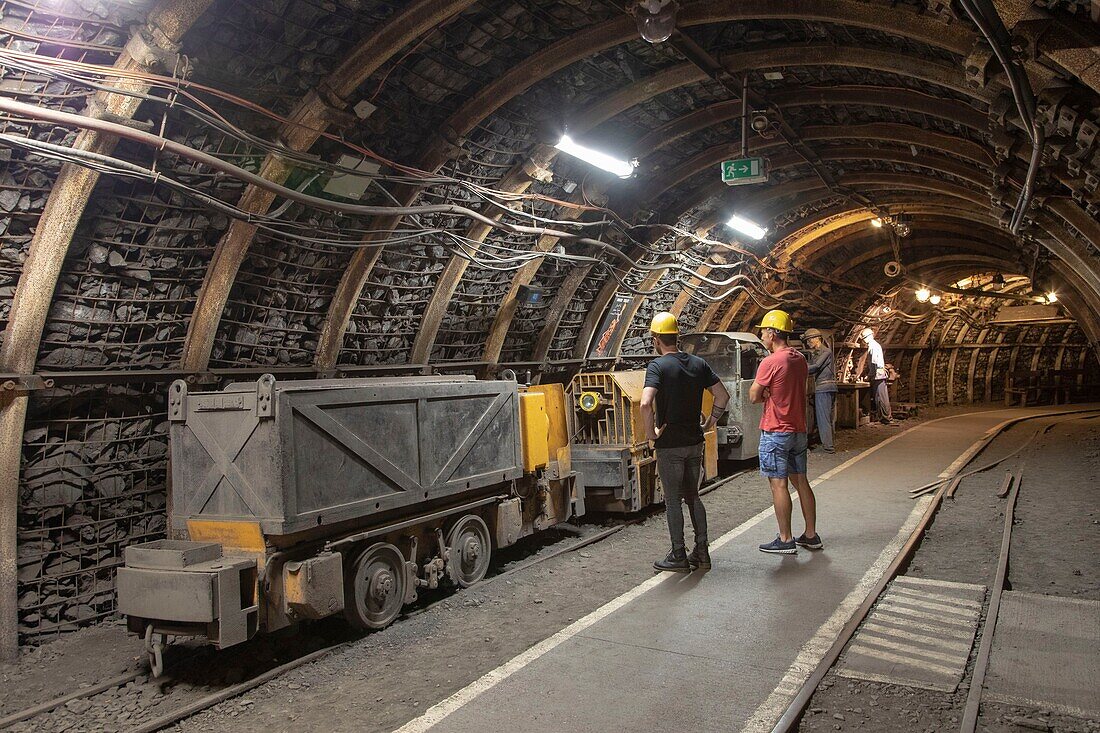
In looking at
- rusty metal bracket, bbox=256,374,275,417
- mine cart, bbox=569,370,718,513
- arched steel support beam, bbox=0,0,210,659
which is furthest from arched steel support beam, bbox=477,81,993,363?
rusty metal bracket, bbox=256,374,275,417

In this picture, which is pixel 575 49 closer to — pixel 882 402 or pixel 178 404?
pixel 178 404

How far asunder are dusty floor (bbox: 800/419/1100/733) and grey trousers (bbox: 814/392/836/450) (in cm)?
267

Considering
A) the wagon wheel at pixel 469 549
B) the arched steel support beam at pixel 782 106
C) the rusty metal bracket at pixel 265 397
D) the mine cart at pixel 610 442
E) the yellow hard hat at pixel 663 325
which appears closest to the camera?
the rusty metal bracket at pixel 265 397

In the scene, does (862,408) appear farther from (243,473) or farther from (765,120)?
(243,473)

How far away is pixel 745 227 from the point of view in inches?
588

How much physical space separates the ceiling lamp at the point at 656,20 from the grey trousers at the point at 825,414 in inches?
364

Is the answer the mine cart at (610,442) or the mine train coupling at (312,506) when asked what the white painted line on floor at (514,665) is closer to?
the mine train coupling at (312,506)

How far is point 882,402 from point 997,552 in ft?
44.8

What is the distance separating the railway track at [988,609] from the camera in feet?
12.9

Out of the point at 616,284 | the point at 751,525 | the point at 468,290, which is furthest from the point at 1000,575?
the point at 616,284

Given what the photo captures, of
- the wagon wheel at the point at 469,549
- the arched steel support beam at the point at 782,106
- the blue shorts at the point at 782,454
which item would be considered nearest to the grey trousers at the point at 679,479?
the blue shorts at the point at 782,454

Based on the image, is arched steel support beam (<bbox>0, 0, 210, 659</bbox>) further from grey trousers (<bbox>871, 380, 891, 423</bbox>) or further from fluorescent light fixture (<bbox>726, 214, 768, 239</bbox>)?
grey trousers (<bbox>871, 380, 891, 423</bbox>)

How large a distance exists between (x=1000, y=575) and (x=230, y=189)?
7813 millimetres

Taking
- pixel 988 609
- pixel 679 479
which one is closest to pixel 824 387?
pixel 679 479
